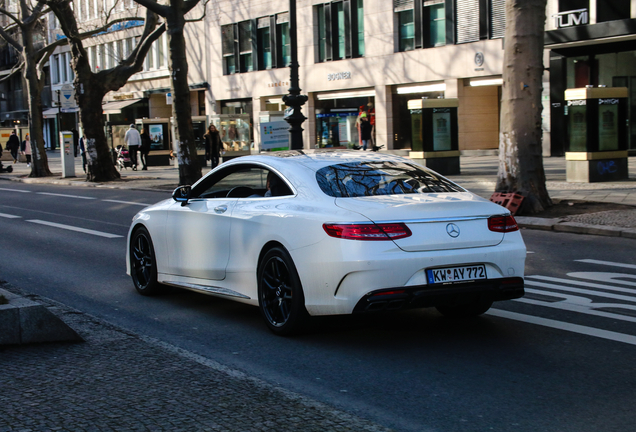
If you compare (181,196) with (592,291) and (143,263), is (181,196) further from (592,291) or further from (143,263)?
(592,291)

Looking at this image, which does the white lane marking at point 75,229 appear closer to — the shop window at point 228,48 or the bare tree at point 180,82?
the bare tree at point 180,82

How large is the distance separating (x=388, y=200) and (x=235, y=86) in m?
41.1

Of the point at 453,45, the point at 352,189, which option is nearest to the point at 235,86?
the point at 453,45

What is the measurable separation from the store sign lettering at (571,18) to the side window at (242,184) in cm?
2338

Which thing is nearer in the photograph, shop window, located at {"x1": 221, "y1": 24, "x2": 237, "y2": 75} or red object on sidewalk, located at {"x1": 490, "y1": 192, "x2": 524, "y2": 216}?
red object on sidewalk, located at {"x1": 490, "y1": 192, "x2": 524, "y2": 216}

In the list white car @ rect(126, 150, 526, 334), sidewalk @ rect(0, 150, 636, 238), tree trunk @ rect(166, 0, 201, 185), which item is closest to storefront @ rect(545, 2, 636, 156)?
sidewalk @ rect(0, 150, 636, 238)

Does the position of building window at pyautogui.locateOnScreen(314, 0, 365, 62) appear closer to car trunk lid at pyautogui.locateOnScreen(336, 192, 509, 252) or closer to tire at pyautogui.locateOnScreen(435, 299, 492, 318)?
tire at pyautogui.locateOnScreen(435, 299, 492, 318)

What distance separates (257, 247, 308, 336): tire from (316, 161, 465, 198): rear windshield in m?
0.62

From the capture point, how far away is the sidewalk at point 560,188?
41.1 feet

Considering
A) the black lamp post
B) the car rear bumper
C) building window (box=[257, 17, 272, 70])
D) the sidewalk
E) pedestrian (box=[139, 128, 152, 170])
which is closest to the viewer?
the car rear bumper

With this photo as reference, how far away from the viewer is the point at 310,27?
4028 centimetres

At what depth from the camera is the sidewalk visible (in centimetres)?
1252

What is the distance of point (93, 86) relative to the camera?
28.0 meters

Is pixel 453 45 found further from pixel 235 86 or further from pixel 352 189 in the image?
pixel 352 189
